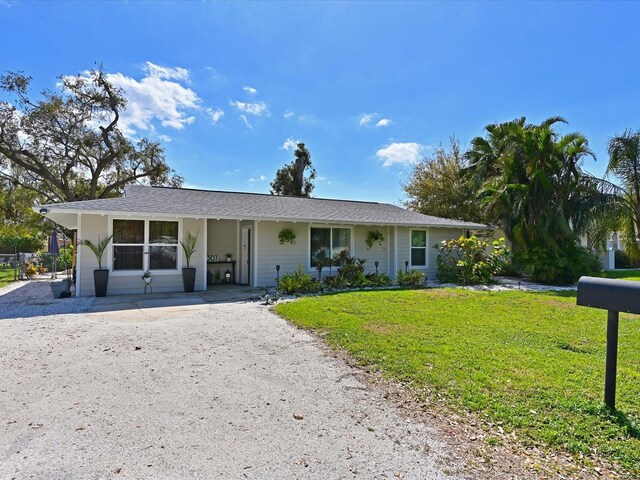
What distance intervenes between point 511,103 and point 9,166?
30795mm

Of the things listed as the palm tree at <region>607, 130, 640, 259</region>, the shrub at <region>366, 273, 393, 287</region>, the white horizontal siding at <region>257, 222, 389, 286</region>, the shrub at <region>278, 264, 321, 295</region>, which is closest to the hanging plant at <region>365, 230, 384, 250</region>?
the white horizontal siding at <region>257, 222, 389, 286</region>

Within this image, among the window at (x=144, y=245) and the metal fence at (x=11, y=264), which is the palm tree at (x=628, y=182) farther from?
the metal fence at (x=11, y=264)

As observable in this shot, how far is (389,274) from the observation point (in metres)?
14.2

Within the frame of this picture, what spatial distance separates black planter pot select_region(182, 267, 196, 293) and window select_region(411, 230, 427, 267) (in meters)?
8.38

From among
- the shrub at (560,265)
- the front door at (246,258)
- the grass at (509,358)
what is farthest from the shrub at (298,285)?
the shrub at (560,265)

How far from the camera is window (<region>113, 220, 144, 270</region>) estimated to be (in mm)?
10047

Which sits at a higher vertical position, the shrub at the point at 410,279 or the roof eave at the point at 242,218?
the roof eave at the point at 242,218

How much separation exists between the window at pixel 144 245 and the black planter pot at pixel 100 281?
52cm

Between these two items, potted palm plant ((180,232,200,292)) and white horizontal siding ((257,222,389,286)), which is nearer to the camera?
potted palm plant ((180,232,200,292))

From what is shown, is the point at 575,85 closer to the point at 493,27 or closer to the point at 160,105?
the point at 493,27

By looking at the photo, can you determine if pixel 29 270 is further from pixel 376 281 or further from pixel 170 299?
pixel 376 281

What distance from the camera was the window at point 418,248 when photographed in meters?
14.6

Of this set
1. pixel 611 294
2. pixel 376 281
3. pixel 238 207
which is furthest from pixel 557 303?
pixel 238 207

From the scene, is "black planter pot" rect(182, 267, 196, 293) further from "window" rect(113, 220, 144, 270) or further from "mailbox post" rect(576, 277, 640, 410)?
"mailbox post" rect(576, 277, 640, 410)
